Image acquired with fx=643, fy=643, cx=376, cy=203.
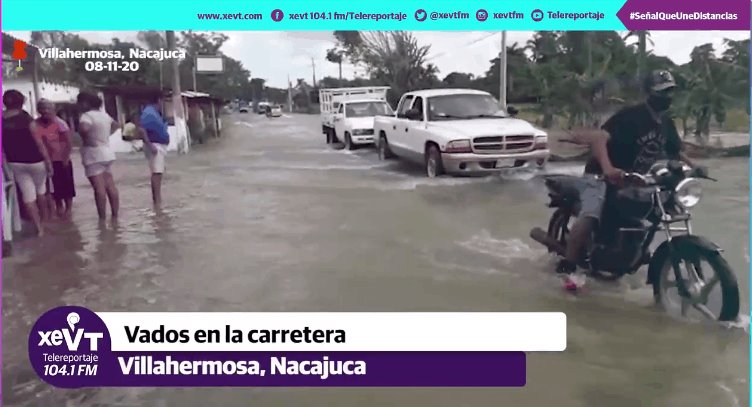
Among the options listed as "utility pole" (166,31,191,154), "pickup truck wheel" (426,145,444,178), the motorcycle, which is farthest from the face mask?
"utility pole" (166,31,191,154)

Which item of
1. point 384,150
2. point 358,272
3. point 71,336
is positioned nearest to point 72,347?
point 71,336

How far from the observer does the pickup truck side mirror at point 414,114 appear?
266cm

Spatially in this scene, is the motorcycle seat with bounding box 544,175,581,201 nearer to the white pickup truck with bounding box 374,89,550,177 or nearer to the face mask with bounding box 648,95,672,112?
the white pickup truck with bounding box 374,89,550,177

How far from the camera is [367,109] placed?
2.75 meters

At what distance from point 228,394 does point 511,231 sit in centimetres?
125

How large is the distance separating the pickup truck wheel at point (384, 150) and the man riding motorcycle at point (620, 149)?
768mm

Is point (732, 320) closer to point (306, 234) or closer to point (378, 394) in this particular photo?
point (378, 394)

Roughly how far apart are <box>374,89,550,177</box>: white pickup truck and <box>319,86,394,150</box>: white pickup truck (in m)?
0.11

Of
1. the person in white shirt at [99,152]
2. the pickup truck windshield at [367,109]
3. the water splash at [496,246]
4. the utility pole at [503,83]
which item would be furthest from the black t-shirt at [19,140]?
the utility pole at [503,83]

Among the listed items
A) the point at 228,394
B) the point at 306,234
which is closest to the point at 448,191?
the point at 306,234

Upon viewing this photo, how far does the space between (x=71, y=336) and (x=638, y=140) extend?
2.28m

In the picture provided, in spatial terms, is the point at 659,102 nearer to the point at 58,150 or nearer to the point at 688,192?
the point at 688,192

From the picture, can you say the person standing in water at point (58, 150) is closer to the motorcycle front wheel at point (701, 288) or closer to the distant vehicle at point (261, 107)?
the distant vehicle at point (261, 107)

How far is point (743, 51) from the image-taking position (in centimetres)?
237
